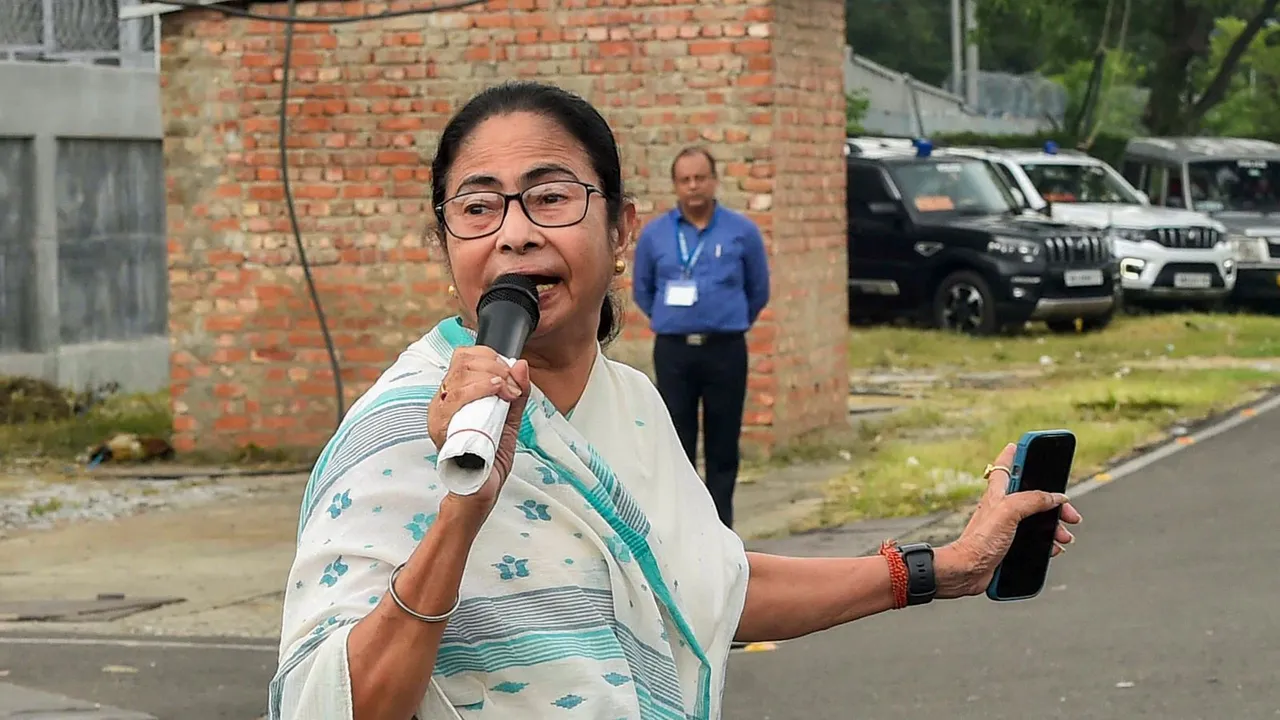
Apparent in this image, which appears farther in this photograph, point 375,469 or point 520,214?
point 520,214

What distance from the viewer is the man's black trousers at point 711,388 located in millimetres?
9828

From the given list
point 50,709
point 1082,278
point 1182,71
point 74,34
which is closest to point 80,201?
point 74,34

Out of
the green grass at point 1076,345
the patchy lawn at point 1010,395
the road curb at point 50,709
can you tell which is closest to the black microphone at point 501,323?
the road curb at point 50,709

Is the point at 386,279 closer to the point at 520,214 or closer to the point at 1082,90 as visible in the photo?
the point at 520,214

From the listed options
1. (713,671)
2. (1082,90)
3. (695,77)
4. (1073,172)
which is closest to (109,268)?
(695,77)

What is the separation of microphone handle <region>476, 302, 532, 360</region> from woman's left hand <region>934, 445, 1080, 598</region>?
1120 mm

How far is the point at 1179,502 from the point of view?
1142 centimetres

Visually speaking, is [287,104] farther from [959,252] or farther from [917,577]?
[917,577]

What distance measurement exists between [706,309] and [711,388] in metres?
0.37

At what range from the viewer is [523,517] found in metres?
2.43

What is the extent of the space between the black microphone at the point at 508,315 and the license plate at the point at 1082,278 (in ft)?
63.3

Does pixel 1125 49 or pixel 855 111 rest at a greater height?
pixel 1125 49

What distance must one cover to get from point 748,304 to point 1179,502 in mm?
2904

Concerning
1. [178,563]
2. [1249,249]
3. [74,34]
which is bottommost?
[178,563]
